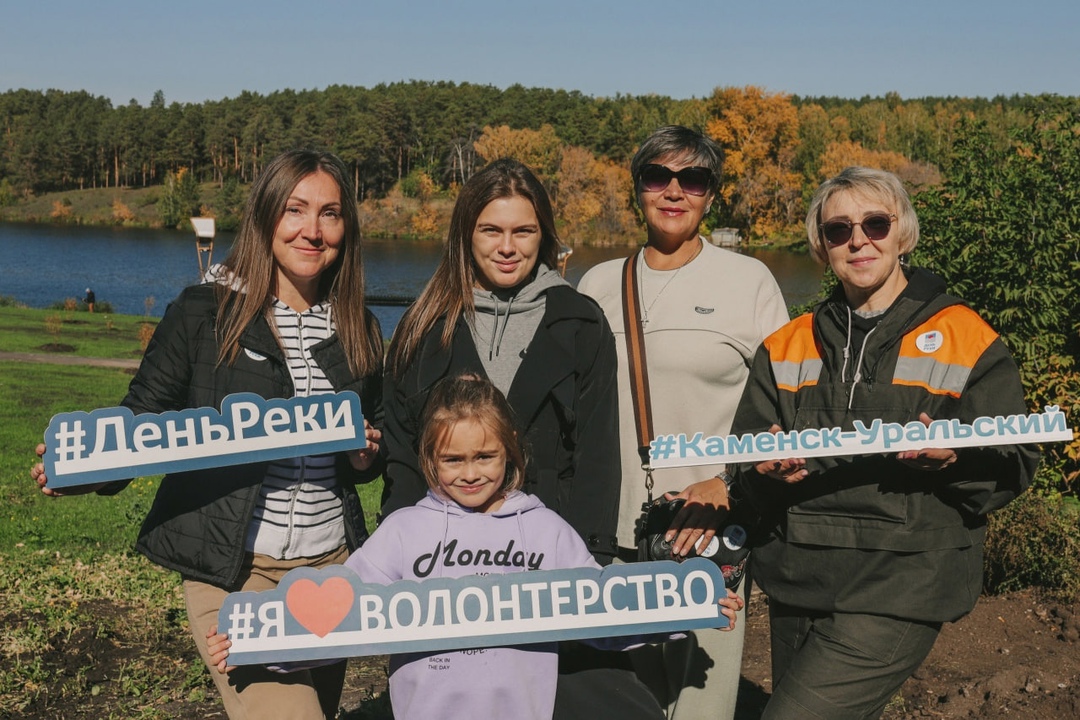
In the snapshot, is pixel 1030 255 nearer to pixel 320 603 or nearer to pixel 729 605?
pixel 729 605

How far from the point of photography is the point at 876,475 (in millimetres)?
3051

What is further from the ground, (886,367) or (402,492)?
(886,367)

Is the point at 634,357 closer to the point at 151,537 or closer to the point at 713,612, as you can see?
the point at 713,612

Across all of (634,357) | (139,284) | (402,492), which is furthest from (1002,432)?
(139,284)

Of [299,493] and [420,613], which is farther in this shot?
[299,493]

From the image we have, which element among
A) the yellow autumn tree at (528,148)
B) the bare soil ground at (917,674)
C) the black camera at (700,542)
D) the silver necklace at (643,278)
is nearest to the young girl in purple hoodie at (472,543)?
the black camera at (700,542)

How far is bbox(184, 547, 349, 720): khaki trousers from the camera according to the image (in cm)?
303

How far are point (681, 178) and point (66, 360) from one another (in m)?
17.3

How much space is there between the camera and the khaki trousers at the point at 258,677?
3.03 metres

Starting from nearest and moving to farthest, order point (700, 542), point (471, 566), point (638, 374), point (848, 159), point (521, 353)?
point (471, 566) → point (521, 353) → point (700, 542) → point (638, 374) → point (848, 159)

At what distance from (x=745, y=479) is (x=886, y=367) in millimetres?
586

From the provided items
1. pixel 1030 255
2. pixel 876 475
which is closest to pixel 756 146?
pixel 1030 255

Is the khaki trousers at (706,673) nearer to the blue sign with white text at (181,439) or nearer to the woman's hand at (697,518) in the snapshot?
the woman's hand at (697,518)

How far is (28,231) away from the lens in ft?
280
